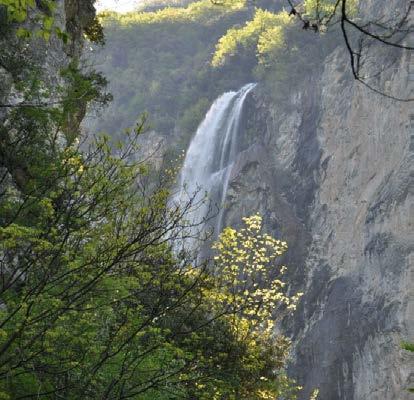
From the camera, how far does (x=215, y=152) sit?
39188 mm

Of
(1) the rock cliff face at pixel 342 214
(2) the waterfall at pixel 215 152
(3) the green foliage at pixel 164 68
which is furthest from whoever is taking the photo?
(3) the green foliage at pixel 164 68

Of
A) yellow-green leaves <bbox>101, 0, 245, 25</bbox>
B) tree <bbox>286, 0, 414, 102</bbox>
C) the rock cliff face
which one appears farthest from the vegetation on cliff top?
yellow-green leaves <bbox>101, 0, 245, 25</bbox>

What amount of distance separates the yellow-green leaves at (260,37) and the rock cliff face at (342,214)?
17.7 feet

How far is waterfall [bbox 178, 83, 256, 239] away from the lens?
3688 centimetres

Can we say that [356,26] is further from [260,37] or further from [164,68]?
[164,68]

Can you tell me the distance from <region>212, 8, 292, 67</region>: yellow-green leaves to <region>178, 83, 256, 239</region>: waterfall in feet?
10.9

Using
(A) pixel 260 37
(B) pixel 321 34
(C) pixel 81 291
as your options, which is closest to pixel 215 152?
(A) pixel 260 37

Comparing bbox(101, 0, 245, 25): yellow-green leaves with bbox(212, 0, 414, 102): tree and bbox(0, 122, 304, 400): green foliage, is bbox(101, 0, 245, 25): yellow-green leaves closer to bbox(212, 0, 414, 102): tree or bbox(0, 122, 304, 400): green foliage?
bbox(212, 0, 414, 102): tree

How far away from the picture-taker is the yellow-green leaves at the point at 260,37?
136ft

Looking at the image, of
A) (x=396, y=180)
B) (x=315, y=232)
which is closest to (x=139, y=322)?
(x=396, y=180)

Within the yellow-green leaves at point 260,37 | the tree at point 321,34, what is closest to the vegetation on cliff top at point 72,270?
the tree at point 321,34

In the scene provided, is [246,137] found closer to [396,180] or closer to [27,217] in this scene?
[396,180]

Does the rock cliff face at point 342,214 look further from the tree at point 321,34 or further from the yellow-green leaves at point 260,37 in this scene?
the yellow-green leaves at point 260,37

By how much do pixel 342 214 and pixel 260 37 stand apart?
61.5 ft
